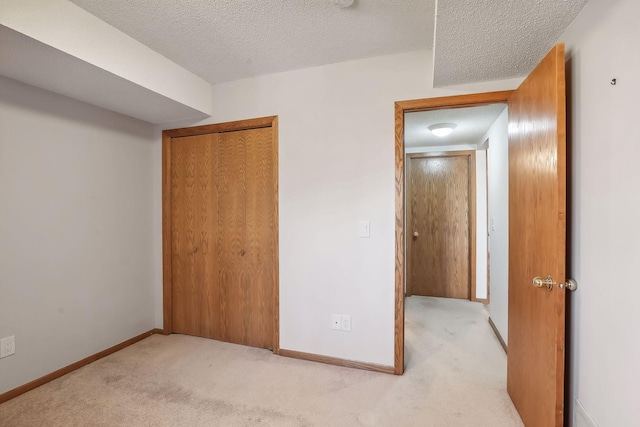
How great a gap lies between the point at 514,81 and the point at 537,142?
76 cm

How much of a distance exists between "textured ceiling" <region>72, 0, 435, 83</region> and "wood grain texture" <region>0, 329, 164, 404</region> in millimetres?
2444

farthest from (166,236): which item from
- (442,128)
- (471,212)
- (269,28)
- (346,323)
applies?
(471,212)

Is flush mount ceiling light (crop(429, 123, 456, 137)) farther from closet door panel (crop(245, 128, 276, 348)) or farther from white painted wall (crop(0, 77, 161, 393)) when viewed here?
white painted wall (crop(0, 77, 161, 393))

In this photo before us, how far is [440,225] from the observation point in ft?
14.4

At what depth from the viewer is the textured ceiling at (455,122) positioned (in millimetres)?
2933

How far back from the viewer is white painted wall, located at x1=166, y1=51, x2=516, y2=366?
2240 mm

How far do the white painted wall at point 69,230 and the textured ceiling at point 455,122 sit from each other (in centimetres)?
270

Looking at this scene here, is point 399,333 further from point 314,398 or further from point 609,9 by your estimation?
point 609,9

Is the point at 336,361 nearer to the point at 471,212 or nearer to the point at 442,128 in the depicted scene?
the point at 442,128

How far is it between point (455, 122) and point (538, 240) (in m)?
2.19

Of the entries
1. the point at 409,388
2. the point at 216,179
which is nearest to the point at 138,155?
the point at 216,179

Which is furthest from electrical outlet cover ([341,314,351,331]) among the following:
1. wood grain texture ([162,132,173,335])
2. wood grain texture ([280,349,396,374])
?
wood grain texture ([162,132,173,335])

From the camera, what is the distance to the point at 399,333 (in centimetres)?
221

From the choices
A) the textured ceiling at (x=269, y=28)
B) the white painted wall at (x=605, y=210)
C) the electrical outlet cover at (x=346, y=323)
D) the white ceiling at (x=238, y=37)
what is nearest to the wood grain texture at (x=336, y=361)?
the electrical outlet cover at (x=346, y=323)
